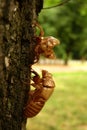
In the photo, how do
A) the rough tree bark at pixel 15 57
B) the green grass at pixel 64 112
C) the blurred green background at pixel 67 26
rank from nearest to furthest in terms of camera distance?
the rough tree bark at pixel 15 57
the green grass at pixel 64 112
the blurred green background at pixel 67 26

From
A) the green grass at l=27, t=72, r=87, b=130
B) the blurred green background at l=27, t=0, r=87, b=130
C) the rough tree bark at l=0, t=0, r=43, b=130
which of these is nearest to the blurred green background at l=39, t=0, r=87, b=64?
the blurred green background at l=27, t=0, r=87, b=130

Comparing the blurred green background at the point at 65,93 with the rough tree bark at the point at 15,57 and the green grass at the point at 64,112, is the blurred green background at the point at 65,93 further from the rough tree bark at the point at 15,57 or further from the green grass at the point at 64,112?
the rough tree bark at the point at 15,57

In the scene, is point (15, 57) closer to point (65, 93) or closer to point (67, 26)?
point (65, 93)

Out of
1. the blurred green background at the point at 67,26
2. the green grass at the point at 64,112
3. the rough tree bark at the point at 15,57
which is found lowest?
the blurred green background at the point at 67,26

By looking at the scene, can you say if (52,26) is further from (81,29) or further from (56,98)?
→ (56,98)

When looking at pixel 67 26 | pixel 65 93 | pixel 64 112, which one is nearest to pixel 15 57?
pixel 64 112

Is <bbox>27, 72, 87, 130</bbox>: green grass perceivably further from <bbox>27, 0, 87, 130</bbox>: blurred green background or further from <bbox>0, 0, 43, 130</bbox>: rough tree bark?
<bbox>0, 0, 43, 130</bbox>: rough tree bark

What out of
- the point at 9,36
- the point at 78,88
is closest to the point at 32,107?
the point at 9,36

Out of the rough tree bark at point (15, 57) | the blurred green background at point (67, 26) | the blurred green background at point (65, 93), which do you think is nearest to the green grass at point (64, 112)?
the blurred green background at point (65, 93)
